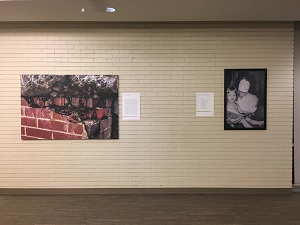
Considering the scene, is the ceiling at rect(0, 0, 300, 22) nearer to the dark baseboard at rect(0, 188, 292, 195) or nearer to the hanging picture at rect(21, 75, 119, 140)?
the hanging picture at rect(21, 75, 119, 140)

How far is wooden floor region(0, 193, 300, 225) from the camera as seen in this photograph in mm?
3967

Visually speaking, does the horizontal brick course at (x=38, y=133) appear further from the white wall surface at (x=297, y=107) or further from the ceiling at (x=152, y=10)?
the white wall surface at (x=297, y=107)

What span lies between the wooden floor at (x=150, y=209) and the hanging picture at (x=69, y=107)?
1.17 meters

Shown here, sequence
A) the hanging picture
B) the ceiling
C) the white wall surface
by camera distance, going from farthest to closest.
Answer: the white wall surface → the hanging picture → the ceiling

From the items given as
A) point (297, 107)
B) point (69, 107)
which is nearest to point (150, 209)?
point (69, 107)

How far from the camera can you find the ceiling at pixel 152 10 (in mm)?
3904

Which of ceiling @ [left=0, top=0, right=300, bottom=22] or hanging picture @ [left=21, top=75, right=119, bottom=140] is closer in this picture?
ceiling @ [left=0, top=0, right=300, bottom=22]

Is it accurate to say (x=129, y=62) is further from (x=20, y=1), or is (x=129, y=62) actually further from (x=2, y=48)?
(x=2, y=48)

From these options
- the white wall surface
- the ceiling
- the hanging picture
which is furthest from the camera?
the white wall surface

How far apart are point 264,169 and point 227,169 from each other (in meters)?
0.71

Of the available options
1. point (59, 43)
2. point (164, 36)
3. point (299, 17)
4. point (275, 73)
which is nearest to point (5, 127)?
point (59, 43)

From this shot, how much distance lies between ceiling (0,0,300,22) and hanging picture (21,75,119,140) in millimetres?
1086

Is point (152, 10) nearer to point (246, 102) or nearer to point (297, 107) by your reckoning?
point (246, 102)

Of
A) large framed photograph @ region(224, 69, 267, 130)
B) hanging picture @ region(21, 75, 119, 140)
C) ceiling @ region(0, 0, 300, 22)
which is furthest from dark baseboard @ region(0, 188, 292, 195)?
ceiling @ region(0, 0, 300, 22)
